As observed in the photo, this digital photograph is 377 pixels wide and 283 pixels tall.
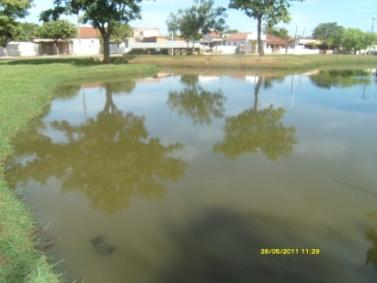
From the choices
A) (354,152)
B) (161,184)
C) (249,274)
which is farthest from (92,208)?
(354,152)

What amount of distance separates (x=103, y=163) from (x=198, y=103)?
33.5ft

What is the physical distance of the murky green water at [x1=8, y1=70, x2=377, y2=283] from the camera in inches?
212

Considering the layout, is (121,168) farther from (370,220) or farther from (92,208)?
(370,220)

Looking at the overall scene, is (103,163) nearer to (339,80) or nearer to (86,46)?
(339,80)

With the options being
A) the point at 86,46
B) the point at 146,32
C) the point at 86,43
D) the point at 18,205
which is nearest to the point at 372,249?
the point at 18,205

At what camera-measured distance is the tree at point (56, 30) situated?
57406 mm

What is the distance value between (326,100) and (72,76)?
17.6 meters

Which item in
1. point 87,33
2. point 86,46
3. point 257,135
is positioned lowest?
point 257,135

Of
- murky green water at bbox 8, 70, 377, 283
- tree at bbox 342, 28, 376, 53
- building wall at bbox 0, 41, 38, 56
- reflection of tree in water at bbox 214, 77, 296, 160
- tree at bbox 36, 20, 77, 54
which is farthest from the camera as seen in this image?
tree at bbox 342, 28, 376, 53

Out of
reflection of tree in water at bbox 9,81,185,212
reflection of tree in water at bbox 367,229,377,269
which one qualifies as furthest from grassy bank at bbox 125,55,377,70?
reflection of tree in water at bbox 367,229,377,269

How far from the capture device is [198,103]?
19344 mm

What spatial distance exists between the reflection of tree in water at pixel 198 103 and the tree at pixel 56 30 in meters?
39.3

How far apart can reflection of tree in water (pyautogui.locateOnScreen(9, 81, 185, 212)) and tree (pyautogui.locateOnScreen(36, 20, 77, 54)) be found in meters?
48.7

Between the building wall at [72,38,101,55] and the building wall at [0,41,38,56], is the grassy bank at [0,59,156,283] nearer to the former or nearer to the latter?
the building wall at [0,41,38,56]
